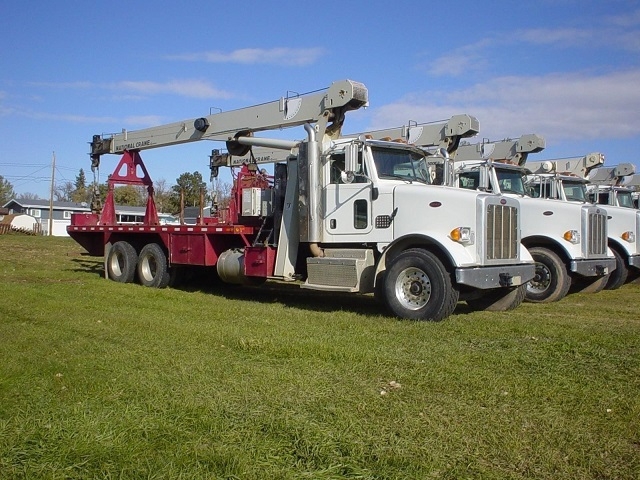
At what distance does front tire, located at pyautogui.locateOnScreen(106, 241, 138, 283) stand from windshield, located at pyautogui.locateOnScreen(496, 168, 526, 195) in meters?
8.29

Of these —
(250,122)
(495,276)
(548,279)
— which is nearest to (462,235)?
(495,276)

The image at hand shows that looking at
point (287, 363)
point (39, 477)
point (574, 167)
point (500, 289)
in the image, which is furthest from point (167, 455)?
point (574, 167)

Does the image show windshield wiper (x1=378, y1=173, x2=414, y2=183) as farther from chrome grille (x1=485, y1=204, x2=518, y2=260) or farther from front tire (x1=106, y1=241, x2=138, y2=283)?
front tire (x1=106, y1=241, x2=138, y2=283)

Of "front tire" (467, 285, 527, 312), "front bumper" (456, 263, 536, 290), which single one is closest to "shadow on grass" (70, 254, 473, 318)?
"front tire" (467, 285, 527, 312)

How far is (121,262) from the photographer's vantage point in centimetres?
1548

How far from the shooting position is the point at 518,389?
535cm

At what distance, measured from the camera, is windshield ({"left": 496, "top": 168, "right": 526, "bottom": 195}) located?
43.1 feet

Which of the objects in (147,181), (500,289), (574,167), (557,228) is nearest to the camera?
(500,289)

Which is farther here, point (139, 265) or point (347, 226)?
point (139, 265)

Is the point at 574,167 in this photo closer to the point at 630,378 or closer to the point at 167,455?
the point at 630,378

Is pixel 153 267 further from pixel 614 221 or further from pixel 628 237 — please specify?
pixel 628 237

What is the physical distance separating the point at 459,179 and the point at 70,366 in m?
8.77

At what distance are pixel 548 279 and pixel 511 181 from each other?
2258 mm

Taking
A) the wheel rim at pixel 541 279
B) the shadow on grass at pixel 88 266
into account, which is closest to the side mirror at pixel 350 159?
the wheel rim at pixel 541 279
